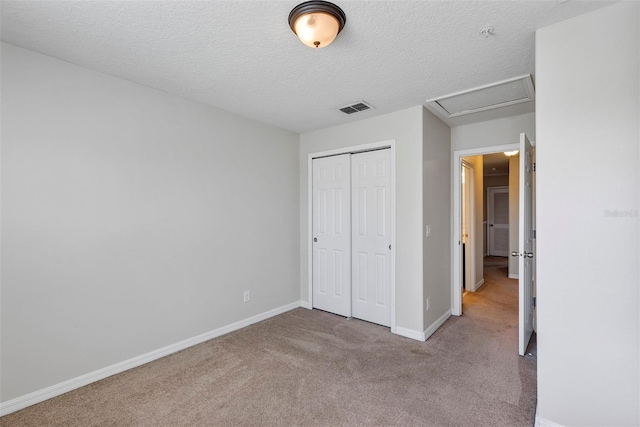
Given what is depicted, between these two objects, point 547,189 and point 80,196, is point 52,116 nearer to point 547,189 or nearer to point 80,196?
point 80,196

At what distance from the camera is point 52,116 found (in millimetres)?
2129

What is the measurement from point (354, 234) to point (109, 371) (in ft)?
8.79

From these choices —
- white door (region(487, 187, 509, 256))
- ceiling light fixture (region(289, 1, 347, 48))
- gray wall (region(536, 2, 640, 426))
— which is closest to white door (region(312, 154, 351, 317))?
ceiling light fixture (region(289, 1, 347, 48))

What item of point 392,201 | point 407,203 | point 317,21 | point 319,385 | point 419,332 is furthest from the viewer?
point 392,201

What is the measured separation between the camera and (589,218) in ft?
5.33

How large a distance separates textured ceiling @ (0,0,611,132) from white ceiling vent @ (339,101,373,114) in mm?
129

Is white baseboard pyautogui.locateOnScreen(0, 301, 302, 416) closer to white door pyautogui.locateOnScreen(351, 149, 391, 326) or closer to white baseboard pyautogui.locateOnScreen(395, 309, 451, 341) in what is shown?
white door pyautogui.locateOnScreen(351, 149, 391, 326)

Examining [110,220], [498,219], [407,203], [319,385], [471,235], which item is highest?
[407,203]

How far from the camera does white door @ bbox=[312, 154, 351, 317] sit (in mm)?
3713

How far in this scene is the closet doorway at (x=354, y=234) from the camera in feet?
11.1

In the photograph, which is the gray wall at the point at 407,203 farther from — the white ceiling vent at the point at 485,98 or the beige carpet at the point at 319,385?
the beige carpet at the point at 319,385

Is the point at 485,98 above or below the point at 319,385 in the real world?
above

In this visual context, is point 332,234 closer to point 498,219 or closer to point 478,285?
point 478,285

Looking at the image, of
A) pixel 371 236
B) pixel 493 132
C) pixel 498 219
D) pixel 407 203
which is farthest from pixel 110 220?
pixel 498 219
